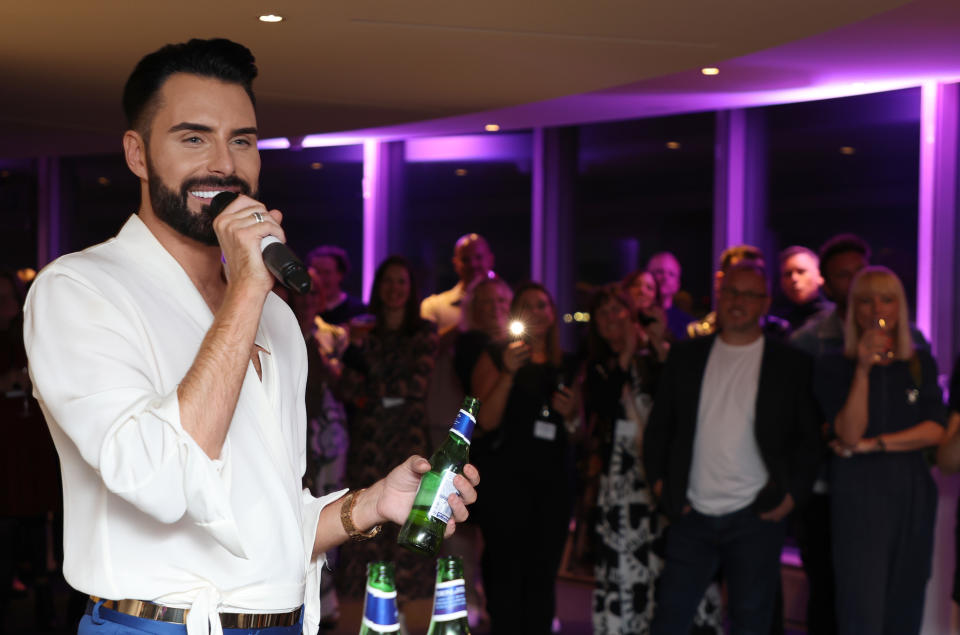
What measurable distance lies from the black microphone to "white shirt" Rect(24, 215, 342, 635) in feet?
0.64

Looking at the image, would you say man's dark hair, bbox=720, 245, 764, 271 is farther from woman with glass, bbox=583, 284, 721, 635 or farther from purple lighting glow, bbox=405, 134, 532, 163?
purple lighting glow, bbox=405, 134, 532, 163

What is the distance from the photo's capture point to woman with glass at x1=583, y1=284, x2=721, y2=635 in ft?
15.4

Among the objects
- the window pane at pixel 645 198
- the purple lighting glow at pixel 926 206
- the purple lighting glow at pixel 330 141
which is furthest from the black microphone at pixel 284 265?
the purple lighting glow at pixel 330 141

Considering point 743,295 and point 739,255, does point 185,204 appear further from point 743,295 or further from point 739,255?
point 739,255

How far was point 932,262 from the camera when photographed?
6199 millimetres

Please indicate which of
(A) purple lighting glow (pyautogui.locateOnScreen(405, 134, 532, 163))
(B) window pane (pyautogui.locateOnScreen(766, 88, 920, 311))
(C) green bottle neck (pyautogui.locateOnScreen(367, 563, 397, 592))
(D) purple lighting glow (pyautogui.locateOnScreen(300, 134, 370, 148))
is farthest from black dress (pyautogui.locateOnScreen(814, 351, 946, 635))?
A: (D) purple lighting glow (pyautogui.locateOnScreen(300, 134, 370, 148))

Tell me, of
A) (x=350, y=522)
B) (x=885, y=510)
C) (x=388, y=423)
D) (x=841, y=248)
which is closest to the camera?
(x=350, y=522)

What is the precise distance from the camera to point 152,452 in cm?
130

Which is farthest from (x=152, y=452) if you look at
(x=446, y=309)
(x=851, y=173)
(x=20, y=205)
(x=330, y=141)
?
(x=20, y=205)

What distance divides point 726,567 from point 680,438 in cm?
53

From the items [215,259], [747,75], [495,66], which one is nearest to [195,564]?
[215,259]

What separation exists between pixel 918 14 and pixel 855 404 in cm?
155

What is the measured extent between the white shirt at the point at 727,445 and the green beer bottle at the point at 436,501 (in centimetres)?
269

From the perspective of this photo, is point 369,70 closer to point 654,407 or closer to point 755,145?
point 654,407
